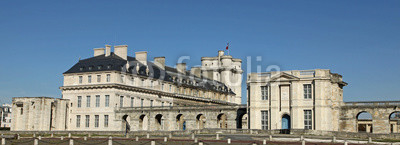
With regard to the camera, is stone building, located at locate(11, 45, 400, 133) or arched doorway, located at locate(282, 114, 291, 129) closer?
stone building, located at locate(11, 45, 400, 133)

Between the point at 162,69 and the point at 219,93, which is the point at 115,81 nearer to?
the point at 162,69

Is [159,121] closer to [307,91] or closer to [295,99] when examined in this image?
[295,99]

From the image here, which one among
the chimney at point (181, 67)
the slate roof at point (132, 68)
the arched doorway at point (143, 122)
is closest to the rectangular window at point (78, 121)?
the slate roof at point (132, 68)

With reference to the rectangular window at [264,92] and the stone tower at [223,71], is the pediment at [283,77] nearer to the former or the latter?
the rectangular window at [264,92]

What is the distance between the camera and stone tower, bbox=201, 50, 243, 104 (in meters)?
108

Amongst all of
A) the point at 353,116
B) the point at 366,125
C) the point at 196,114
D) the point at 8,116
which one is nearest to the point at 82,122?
the point at 196,114

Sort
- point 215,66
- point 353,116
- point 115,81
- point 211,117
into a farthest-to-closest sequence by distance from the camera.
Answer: point 215,66, point 115,81, point 211,117, point 353,116

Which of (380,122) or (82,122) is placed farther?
(82,122)

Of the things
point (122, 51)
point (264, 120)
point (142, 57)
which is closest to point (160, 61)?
point (142, 57)

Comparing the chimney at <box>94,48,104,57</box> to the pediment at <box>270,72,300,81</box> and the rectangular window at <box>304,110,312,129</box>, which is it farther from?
the rectangular window at <box>304,110,312,129</box>

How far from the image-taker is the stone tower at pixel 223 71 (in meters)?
108

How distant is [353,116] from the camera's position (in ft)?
168

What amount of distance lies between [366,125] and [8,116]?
308ft

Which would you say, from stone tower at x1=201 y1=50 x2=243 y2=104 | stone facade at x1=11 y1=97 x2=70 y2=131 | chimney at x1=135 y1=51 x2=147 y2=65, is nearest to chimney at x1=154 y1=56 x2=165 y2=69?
chimney at x1=135 y1=51 x2=147 y2=65
